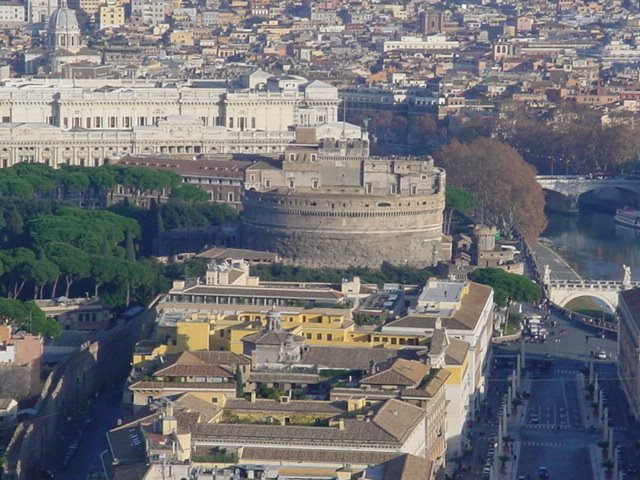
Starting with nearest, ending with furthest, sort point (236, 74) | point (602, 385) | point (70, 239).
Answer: point (602, 385)
point (70, 239)
point (236, 74)

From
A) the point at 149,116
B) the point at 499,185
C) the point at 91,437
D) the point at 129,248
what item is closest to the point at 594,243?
the point at 499,185

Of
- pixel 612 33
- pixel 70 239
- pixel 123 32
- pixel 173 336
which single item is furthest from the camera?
pixel 612 33

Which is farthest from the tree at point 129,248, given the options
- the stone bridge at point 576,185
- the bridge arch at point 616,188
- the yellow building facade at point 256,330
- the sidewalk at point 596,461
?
the bridge arch at point 616,188

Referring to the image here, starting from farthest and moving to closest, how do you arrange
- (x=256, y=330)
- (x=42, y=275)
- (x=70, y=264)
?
(x=70, y=264) → (x=42, y=275) → (x=256, y=330)

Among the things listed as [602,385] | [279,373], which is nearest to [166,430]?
[279,373]

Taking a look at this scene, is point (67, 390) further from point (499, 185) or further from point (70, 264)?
point (499, 185)

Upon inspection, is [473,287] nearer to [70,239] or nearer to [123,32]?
[70,239]

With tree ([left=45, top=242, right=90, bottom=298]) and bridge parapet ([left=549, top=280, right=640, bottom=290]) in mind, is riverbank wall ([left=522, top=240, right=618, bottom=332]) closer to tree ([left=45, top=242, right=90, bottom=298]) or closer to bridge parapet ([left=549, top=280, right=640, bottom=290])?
bridge parapet ([left=549, top=280, right=640, bottom=290])
